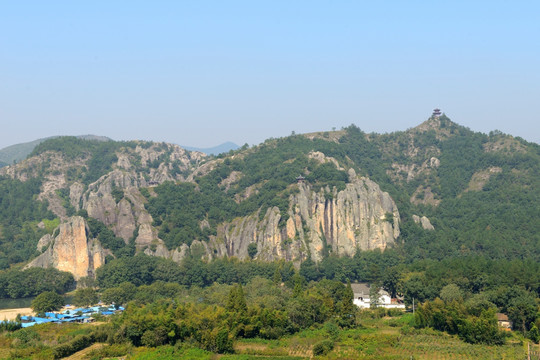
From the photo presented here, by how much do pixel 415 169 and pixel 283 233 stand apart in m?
57.9

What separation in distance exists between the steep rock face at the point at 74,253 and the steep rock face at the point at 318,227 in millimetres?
20235

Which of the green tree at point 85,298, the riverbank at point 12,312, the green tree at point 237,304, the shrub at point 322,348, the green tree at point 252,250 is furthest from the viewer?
the green tree at point 252,250

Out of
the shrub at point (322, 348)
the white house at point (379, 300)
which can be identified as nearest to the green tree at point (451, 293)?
the white house at point (379, 300)

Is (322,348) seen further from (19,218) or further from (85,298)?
(19,218)

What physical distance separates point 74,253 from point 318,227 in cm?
4318

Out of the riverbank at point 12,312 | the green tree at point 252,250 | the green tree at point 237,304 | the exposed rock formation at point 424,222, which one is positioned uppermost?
the exposed rock formation at point 424,222

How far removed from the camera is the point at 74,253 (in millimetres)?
124500

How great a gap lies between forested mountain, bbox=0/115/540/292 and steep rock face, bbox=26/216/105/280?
0.24 meters

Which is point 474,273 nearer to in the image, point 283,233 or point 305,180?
point 283,233

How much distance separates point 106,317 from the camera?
297 feet

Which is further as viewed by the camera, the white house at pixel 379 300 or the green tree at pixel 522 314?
the white house at pixel 379 300

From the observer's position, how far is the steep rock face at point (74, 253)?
124 meters

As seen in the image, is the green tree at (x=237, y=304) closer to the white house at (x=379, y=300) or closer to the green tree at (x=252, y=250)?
the white house at (x=379, y=300)

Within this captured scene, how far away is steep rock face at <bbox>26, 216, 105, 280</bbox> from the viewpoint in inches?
4877
